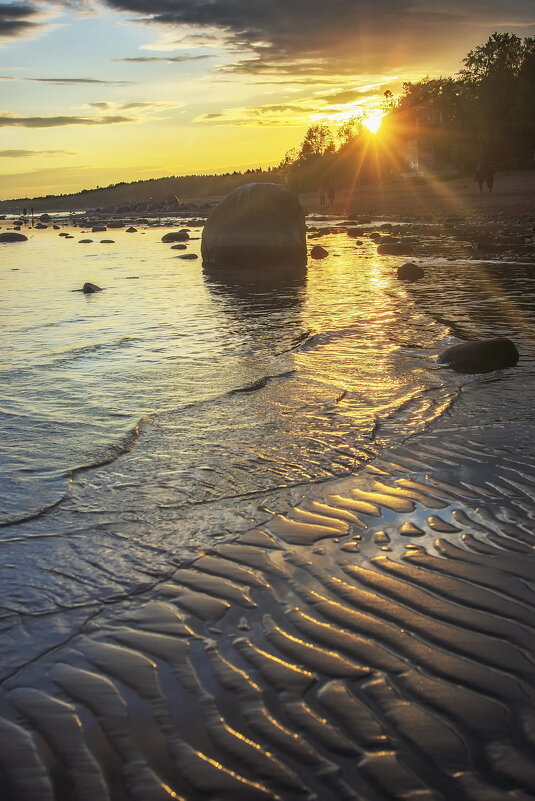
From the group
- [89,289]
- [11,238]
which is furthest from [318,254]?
[11,238]

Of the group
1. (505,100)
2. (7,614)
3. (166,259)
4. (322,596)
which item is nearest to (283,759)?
(322,596)

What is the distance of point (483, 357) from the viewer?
8.55 metres

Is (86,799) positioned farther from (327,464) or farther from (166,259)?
(166,259)

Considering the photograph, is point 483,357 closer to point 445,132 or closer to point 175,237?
point 175,237

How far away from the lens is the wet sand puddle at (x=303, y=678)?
2.57 m

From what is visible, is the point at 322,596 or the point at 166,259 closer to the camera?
the point at 322,596

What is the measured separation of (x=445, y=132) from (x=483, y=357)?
67.1 m

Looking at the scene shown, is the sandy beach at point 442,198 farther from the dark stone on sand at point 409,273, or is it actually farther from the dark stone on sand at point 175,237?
the dark stone on sand at point 409,273

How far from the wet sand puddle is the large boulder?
739 inches

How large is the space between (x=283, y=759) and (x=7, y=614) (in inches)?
67.5

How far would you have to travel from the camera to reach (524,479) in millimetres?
5215

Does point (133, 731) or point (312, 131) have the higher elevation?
point (312, 131)

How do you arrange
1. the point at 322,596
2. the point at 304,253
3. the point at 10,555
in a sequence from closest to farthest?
the point at 322,596
the point at 10,555
the point at 304,253

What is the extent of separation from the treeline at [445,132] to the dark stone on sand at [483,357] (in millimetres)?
44481
